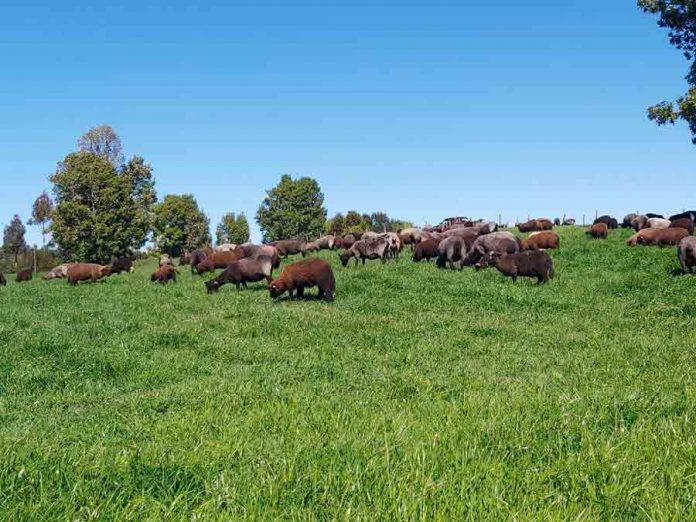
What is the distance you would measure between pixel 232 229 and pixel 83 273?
327ft

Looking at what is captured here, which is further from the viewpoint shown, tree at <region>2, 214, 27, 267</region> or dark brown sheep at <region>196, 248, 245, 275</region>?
tree at <region>2, 214, 27, 267</region>

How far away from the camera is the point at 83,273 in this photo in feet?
110

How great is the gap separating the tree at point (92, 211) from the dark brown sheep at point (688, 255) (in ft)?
174

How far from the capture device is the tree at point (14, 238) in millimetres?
106062

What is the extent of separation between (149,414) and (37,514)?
11.6 feet

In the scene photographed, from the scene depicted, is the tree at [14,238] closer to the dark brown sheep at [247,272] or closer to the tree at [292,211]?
the tree at [292,211]

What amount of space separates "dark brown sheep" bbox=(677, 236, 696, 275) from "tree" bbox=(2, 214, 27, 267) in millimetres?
112499

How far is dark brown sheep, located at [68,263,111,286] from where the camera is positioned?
32.8 meters

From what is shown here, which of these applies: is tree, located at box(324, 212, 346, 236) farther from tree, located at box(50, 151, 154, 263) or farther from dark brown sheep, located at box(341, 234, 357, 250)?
dark brown sheep, located at box(341, 234, 357, 250)

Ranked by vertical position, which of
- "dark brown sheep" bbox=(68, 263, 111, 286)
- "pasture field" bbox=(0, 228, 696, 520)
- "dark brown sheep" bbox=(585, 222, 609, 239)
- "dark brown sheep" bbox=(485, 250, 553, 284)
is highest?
"dark brown sheep" bbox=(585, 222, 609, 239)

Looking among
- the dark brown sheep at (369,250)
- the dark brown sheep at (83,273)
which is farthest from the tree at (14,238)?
the dark brown sheep at (369,250)

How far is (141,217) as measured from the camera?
2479 inches

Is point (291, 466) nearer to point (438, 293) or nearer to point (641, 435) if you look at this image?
point (641, 435)

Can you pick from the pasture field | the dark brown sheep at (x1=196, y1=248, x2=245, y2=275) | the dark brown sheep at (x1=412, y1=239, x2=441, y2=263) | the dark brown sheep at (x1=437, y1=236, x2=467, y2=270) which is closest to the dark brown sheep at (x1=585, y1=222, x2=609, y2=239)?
the dark brown sheep at (x1=412, y1=239, x2=441, y2=263)
